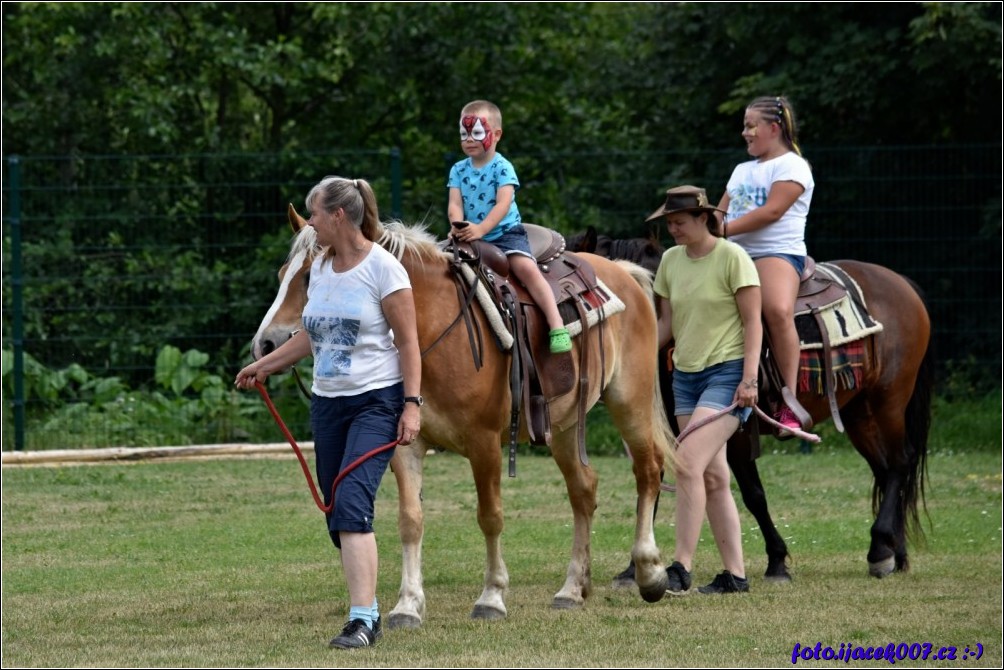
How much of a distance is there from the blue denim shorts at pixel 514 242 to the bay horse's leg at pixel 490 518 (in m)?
0.94

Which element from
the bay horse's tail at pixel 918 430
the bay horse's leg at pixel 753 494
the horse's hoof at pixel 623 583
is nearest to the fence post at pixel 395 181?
the bay horse's tail at pixel 918 430

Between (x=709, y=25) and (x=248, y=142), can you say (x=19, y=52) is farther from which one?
(x=709, y=25)

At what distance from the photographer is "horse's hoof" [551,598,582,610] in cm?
678

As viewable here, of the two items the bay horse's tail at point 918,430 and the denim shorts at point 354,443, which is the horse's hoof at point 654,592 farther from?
the bay horse's tail at point 918,430

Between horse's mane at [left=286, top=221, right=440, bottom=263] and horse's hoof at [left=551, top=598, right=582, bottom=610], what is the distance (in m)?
1.64

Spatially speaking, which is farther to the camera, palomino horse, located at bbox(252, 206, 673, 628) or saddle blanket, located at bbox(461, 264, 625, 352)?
saddle blanket, located at bbox(461, 264, 625, 352)

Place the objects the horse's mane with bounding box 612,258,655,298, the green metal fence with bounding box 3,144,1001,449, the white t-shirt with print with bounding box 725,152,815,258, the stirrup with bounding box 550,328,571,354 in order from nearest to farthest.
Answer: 1. the stirrup with bounding box 550,328,571,354
2. the white t-shirt with print with bounding box 725,152,815,258
3. the horse's mane with bounding box 612,258,655,298
4. the green metal fence with bounding box 3,144,1001,449

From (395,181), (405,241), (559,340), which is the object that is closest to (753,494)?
(559,340)

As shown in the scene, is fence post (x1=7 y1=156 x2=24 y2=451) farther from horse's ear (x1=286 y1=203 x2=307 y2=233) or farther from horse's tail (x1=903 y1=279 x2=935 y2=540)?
horse's tail (x1=903 y1=279 x2=935 y2=540)

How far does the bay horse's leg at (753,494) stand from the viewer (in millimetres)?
7645

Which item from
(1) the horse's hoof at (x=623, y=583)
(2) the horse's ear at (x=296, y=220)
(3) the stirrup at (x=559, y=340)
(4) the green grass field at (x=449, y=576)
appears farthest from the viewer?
(1) the horse's hoof at (x=623, y=583)

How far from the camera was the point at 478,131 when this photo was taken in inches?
271

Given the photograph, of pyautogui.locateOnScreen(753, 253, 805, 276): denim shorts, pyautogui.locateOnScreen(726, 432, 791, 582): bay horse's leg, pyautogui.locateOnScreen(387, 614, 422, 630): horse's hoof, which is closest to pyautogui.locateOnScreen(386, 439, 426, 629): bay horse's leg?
pyautogui.locateOnScreen(387, 614, 422, 630): horse's hoof

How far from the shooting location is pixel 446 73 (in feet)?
60.6
